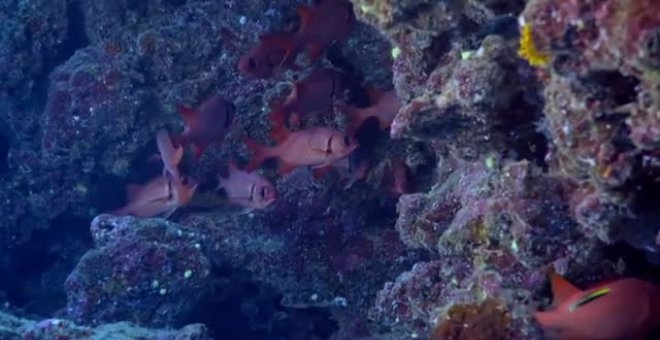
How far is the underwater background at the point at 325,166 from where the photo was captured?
280 centimetres

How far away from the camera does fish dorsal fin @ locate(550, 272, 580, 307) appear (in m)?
3.17

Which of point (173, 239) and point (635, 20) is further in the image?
point (173, 239)

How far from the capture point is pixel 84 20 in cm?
850

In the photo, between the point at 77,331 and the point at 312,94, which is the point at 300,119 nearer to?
the point at 312,94

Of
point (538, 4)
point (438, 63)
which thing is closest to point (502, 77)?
point (438, 63)

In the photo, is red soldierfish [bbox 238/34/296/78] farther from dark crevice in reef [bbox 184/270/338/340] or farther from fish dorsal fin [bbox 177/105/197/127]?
dark crevice in reef [bbox 184/270/338/340]

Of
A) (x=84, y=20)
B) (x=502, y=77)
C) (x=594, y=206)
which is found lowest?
(x=594, y=206)

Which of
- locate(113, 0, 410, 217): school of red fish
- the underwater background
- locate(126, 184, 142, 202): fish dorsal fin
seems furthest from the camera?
locate(126, 184, 142, 202): fish dorsal fin

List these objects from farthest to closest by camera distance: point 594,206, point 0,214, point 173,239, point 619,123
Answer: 1. point 0,214
2. point 173,239
3. point 594,206
4. point 619,123

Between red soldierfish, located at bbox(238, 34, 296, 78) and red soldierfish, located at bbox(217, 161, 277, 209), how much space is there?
96 centimetres

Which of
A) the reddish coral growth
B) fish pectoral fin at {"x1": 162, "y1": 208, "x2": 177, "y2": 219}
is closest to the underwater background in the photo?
the reddish coral growth

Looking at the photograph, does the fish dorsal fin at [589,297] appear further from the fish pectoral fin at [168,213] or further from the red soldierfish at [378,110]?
the fish pectoral fin at [168,213]

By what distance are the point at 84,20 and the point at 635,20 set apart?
7783mm

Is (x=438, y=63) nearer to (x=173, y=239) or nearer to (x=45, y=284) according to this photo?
(x=173, y=239)
